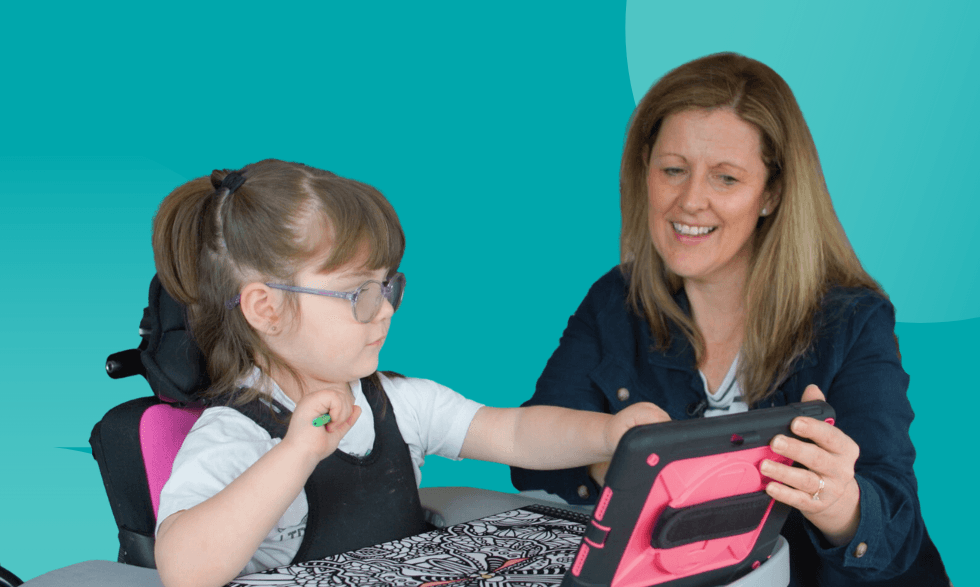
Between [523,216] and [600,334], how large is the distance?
1.29 m

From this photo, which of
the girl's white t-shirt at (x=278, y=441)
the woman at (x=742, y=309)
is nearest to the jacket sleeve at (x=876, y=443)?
the woman at (x=742, y=309)

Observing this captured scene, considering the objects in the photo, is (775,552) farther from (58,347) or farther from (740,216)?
(58,347)

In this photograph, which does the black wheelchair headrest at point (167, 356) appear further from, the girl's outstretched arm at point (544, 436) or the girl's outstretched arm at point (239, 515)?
the girl's outstretched arm at point (544, 436)

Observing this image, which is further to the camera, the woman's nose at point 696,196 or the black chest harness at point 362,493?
the woman's nose at point 696,196

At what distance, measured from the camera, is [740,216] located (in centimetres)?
186

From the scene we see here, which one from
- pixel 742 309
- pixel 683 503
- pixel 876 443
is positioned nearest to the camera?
pixel 683 503

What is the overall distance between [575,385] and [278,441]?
0.73 metres

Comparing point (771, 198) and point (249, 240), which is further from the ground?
point (771, 198)

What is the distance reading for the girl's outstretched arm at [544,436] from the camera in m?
1.54

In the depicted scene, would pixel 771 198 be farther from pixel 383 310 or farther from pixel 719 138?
pixel 383 310

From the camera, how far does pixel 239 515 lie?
121cm

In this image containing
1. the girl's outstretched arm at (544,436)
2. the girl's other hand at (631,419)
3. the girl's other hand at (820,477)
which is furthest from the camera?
the girl's outstretched arm at (544,436)

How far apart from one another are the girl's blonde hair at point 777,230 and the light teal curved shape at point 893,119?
120 centimetres

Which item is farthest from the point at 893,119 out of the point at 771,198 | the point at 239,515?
the point at 239,515
